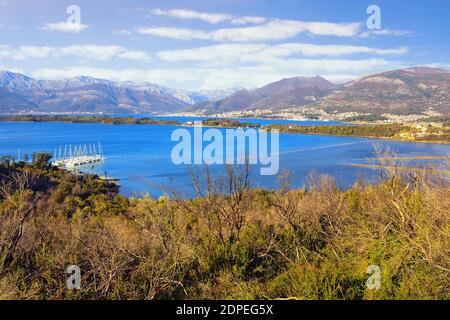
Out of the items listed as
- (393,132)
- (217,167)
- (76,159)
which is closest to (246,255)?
(217,167)

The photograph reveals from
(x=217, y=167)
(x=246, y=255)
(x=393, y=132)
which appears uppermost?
(x=393, y=132)

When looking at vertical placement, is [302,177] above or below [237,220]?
below

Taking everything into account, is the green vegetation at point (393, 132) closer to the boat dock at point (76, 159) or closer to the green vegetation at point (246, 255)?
the boat dock at point (76, 159)

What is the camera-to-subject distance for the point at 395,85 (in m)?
173

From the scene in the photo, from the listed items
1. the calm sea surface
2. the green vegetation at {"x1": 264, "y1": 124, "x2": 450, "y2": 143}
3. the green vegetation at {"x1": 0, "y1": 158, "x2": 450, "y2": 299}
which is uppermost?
the green vegetation at {"x1": 264, "y1": 124, "x2": 450, "y2": 143}

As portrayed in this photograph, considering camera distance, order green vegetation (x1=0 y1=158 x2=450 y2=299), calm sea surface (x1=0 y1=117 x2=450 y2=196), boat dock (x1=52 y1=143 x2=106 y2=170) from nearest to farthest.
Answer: green vegetation (x1=0 y1=158 x2=450 y2=299) < calm sea surface (x1=0 y1=117 x2=450 y2=196) < boat dock (x1=52 y1=143 x2=106 y2=170)

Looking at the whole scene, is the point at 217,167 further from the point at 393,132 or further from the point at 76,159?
the point at 393,132

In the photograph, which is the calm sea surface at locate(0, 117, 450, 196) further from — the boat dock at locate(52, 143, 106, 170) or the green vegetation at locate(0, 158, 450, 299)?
the green vegetation at locate(0, 158, 450, 299)

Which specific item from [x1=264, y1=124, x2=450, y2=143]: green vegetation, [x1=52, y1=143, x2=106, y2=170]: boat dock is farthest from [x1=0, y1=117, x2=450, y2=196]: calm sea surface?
[x1=264, y1=124, x2=450, y2=143]: green vegetation

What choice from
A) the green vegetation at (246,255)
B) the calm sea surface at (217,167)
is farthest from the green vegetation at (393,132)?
the green vegetation at (246,255)

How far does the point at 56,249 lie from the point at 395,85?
187700 millimetres
